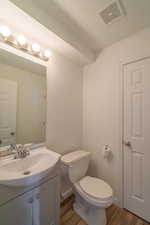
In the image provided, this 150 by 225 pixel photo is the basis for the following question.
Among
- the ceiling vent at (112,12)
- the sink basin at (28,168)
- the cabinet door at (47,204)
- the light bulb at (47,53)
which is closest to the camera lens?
the sink basin at (28,168)

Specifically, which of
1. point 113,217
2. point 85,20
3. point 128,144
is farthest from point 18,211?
point 85,20

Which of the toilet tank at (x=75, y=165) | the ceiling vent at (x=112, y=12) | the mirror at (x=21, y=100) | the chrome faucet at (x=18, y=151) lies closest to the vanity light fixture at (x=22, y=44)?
the mirror at (x=21, y=100)

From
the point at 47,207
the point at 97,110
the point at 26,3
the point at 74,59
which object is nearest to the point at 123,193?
the point at 47,207

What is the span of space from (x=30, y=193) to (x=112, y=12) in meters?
1.90

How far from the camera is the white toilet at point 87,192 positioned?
Result: 123 cm

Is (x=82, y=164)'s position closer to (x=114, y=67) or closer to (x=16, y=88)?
(x=16, y=88)

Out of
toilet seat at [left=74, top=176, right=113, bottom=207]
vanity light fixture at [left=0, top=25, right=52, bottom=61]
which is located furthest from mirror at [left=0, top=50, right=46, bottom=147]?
toilet seat at [left=74, top=176, right=113, bottom=207]

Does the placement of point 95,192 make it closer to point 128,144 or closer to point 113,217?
point 113,217

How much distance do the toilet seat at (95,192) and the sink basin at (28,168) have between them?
1.81 feet

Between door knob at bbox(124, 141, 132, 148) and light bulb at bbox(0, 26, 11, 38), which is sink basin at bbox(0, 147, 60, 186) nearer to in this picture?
door knob at bbox(124, 141, 132, 148)

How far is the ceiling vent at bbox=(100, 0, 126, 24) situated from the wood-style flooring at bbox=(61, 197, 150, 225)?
2.38m

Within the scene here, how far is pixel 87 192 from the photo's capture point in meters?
1.30

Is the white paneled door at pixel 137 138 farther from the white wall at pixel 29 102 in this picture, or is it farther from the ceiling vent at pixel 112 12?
the white wall at pixel 29 102

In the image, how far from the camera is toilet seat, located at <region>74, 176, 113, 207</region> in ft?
3.97
